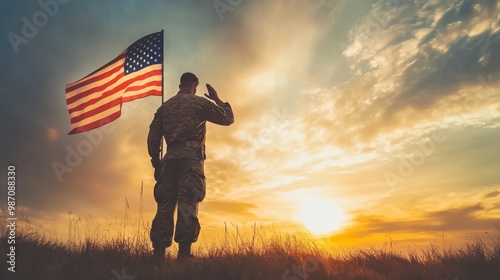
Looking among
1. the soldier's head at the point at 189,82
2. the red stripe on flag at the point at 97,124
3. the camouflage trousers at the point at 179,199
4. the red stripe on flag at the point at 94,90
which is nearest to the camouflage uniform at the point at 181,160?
the camouflage trousers at the point at 179,199

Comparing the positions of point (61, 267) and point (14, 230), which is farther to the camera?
point (14, 230)

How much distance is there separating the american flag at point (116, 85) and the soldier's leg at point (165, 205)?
262cm

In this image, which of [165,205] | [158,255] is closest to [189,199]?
[165,205]

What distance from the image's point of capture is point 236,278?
4.01 m

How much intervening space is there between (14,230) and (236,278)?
451cm

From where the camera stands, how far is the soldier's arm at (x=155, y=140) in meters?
6.49

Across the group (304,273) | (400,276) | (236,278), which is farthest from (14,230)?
(400,276)

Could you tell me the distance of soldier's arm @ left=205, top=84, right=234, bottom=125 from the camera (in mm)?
6250

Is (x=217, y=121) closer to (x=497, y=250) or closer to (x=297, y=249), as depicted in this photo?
(x=297, y=249)

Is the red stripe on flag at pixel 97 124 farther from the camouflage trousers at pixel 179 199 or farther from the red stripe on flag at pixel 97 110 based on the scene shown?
the camouflage trousers at pixel 179 199

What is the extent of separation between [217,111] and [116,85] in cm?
361

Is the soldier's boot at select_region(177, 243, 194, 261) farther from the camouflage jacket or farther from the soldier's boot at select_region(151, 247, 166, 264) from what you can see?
the camouflage jacket

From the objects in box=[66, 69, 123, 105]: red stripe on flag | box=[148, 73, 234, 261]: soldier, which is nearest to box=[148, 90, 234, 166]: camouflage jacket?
box=[148, 73, 234, 261]: soldier

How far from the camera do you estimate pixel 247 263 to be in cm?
429
